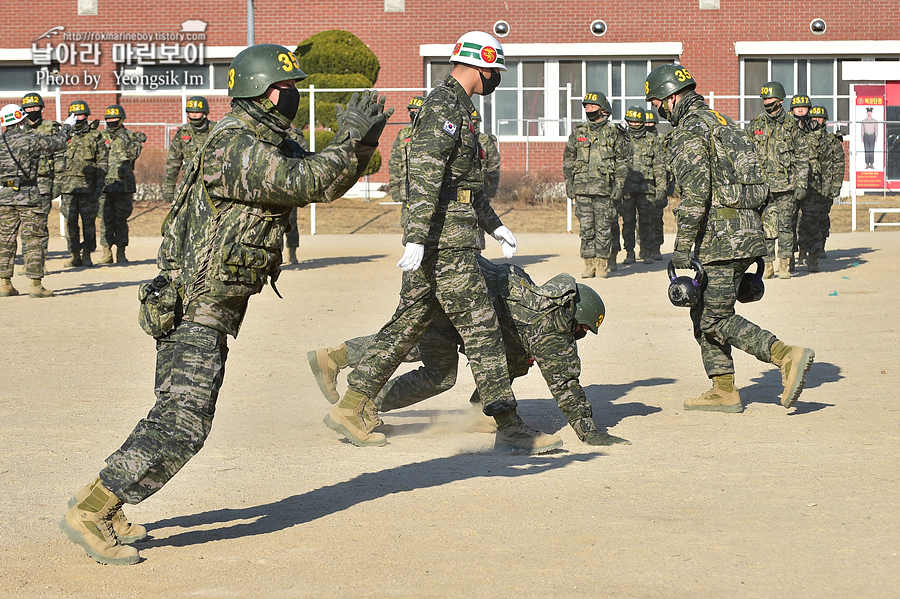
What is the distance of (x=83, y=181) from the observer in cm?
1622

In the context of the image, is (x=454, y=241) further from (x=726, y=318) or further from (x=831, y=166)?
(x=831, y=166)

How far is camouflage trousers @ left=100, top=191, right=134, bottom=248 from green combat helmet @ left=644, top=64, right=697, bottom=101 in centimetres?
1155

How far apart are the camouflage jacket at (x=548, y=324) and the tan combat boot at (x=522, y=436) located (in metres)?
0.21

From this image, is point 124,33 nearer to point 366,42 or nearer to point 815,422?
point 366,42

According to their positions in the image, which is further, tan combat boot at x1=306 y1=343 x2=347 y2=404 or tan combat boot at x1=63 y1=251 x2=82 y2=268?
tan combat boot at x1=63 y1=251 x2=82 y2=268

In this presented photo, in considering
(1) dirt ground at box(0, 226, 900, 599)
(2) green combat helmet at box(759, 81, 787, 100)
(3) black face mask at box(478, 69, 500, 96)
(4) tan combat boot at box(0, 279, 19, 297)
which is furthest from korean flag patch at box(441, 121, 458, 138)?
(2) green combat helmet at box(759, 81, 787, 100)

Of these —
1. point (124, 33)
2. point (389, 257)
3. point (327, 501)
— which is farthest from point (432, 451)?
point (124, 33)

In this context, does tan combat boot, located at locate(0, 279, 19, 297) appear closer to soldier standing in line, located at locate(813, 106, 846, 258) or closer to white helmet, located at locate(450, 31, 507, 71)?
white helmet, located at locate(450, 31, 507, 71)

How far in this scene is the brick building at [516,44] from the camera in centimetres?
2991

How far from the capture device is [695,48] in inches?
1190

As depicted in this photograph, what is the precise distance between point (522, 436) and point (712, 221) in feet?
6.94

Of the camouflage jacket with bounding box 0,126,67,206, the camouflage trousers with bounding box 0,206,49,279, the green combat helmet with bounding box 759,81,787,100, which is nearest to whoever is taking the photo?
the camouflage jacket with bounding box 0,126,67,206

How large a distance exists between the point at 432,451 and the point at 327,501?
1.19 m

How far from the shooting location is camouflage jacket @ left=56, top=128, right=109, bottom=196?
52.7 feet
